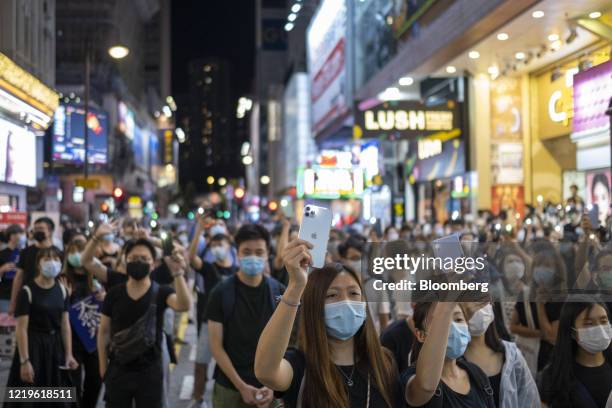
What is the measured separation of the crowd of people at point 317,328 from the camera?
3461 millimetres

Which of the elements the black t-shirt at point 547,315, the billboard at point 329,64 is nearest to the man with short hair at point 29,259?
the black t-shirt at point 547,315

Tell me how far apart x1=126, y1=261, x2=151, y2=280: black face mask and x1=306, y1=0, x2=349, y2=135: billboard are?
3486 centimetres

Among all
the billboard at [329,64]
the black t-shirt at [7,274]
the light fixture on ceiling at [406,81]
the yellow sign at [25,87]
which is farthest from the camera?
the billboard at [329,64]

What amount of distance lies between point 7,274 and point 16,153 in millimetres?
4177

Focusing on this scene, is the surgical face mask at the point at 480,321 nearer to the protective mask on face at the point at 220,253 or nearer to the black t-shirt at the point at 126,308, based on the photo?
the black t-shirt at the point at 126,308

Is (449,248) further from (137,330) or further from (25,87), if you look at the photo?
(25,87)

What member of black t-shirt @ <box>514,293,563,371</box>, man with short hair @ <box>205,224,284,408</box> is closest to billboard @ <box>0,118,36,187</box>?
man with short hair @ <box>205,224,284,408</box>

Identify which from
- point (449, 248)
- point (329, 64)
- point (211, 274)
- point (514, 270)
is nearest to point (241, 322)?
point (514, 270)

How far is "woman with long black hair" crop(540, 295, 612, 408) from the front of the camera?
14.6ft

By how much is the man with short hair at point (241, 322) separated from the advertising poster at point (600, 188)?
1619 centimetres

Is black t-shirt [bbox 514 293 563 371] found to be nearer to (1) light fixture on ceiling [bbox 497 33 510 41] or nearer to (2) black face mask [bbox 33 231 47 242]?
(2) black face mask [bbox 33 231 47 242]

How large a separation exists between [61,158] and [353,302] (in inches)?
455

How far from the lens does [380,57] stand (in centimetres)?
3622

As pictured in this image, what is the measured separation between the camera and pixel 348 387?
348 centimetres
